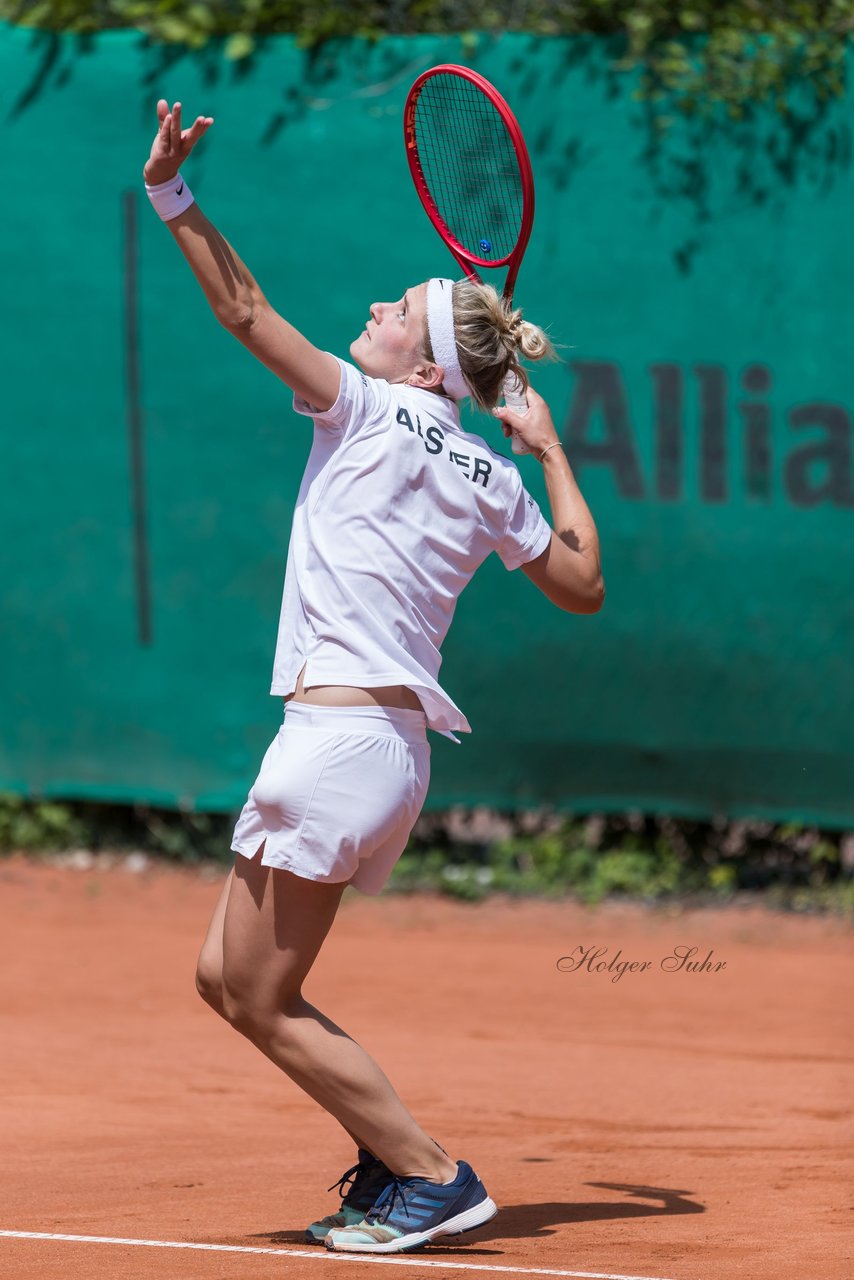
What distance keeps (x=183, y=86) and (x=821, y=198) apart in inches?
85.8

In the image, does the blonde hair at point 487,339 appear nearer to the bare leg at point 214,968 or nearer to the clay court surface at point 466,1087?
the bare leg at point 214,968

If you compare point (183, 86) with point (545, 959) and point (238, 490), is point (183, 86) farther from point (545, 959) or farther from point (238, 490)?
point (545, 959)

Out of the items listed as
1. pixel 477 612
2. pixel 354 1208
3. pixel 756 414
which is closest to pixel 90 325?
pixel 477 612

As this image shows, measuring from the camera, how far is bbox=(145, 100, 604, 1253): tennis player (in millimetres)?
2816

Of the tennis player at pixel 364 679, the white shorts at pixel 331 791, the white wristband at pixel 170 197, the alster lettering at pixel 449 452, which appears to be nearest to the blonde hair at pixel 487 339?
the tennis player at pixel 364 679

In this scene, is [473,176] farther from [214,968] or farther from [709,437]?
[709,437]

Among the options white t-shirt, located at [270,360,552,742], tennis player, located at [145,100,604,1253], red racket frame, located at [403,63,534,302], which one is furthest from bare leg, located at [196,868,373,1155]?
red racket frame, located at [403,63,534,302]

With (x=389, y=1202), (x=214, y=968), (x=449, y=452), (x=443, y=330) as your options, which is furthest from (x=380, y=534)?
(x=389, y=1202)

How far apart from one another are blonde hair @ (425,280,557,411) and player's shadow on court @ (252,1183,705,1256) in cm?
146

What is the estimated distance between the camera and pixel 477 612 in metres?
5.95

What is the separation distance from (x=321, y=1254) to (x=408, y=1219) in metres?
0.15

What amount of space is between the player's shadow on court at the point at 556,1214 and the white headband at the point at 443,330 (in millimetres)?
1491

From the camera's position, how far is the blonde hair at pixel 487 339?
292 cm

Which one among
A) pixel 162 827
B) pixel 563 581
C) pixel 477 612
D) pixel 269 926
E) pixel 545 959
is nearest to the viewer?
pixel 269 926
